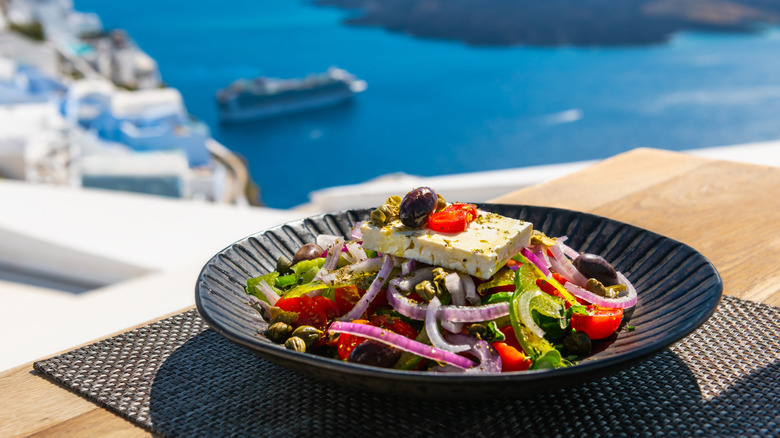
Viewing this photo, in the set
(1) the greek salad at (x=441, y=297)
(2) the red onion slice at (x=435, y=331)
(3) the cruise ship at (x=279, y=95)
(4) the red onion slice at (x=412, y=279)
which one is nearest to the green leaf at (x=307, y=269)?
(1) the greek salad at (x=441, y=297)

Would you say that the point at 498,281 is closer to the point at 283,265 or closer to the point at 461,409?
the point at 461,409

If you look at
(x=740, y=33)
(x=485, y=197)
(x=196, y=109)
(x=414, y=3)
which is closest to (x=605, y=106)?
(x=740, y=33)

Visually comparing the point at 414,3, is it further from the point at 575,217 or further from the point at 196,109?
the point at 575,217

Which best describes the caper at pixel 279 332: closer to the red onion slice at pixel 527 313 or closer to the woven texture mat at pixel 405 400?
the woven texture mat at pixel 405 400

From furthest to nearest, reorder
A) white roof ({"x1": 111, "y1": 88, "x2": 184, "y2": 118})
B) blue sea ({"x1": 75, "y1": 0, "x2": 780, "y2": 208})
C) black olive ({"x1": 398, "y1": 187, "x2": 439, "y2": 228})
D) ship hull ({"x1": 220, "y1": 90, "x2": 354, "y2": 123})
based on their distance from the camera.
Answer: ship hull ({"x1": 220, "y1": 90, "x2": 354, "y2": 123}) < blue sea ({"x1": 75, "y1": 0, "x2": 780, "y2": 208}) < white roof ({"x1": 111, "y1": 88, "x2": 184, "y2": 118}) < black olive ({"x1": 398, "y1": 187, "x2": 439, "y2": 228})

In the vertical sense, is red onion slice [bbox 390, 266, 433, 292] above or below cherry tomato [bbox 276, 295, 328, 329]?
above

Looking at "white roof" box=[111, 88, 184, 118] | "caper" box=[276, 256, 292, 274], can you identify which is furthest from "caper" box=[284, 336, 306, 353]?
"white roof" box=[111, 88, 184, 118]

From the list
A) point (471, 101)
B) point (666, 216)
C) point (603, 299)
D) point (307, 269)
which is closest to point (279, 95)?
point (471, 101)

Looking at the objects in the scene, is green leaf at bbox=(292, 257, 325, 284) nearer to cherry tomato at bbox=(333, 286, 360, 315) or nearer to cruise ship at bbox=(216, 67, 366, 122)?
cherry tomato at bbox=(333, 286, 360, 315)
